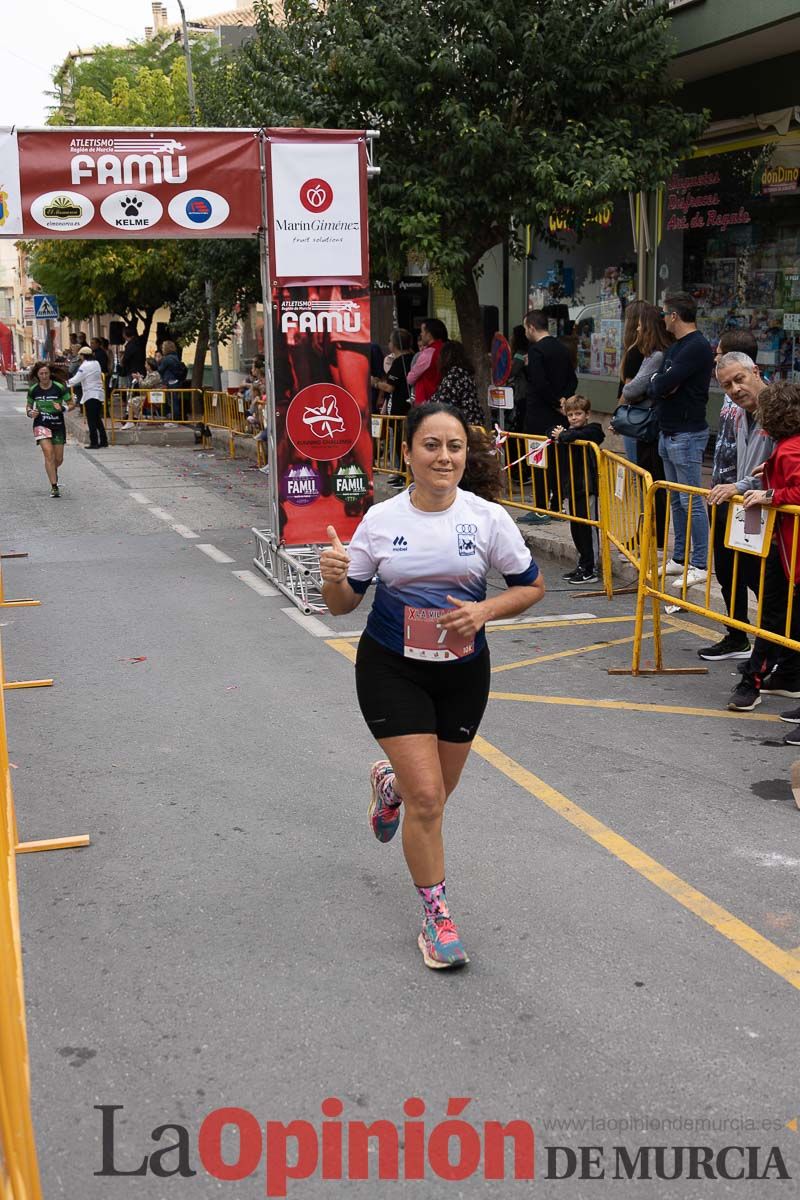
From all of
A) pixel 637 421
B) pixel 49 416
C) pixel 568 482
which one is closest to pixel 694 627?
pixel 637 421

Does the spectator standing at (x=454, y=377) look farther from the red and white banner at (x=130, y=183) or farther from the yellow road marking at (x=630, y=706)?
the yellow road marking at (x=630, y=706)

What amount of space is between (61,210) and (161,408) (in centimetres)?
1686

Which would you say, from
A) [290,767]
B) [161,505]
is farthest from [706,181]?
[290,767]

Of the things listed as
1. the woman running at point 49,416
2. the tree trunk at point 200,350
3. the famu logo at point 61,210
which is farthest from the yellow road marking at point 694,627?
the tree trunk at point 200,350

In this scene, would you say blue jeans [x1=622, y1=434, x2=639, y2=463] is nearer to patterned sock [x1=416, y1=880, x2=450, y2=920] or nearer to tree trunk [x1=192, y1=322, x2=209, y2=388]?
patterned sock [x1=416, y1=880, x2=450, y2=920]

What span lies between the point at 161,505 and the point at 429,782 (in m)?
12.7

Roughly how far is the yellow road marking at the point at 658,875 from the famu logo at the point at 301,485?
15.7 feet

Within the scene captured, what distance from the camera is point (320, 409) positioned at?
10.7 m

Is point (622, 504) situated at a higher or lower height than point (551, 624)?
higher

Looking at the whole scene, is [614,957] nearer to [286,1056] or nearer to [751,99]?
[286,1056]

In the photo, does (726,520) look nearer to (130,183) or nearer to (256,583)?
(256,583)

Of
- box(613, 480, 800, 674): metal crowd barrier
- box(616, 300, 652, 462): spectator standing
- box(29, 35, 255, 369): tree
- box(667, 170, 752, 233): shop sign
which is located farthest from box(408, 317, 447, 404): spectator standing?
box(29, 35, 255, 369): tree

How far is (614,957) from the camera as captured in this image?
168 inches

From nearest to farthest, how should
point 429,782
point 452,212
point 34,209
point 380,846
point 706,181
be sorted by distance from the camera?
point 429,782, point 380,846, point 34,209, point 452,212, point 706,181
